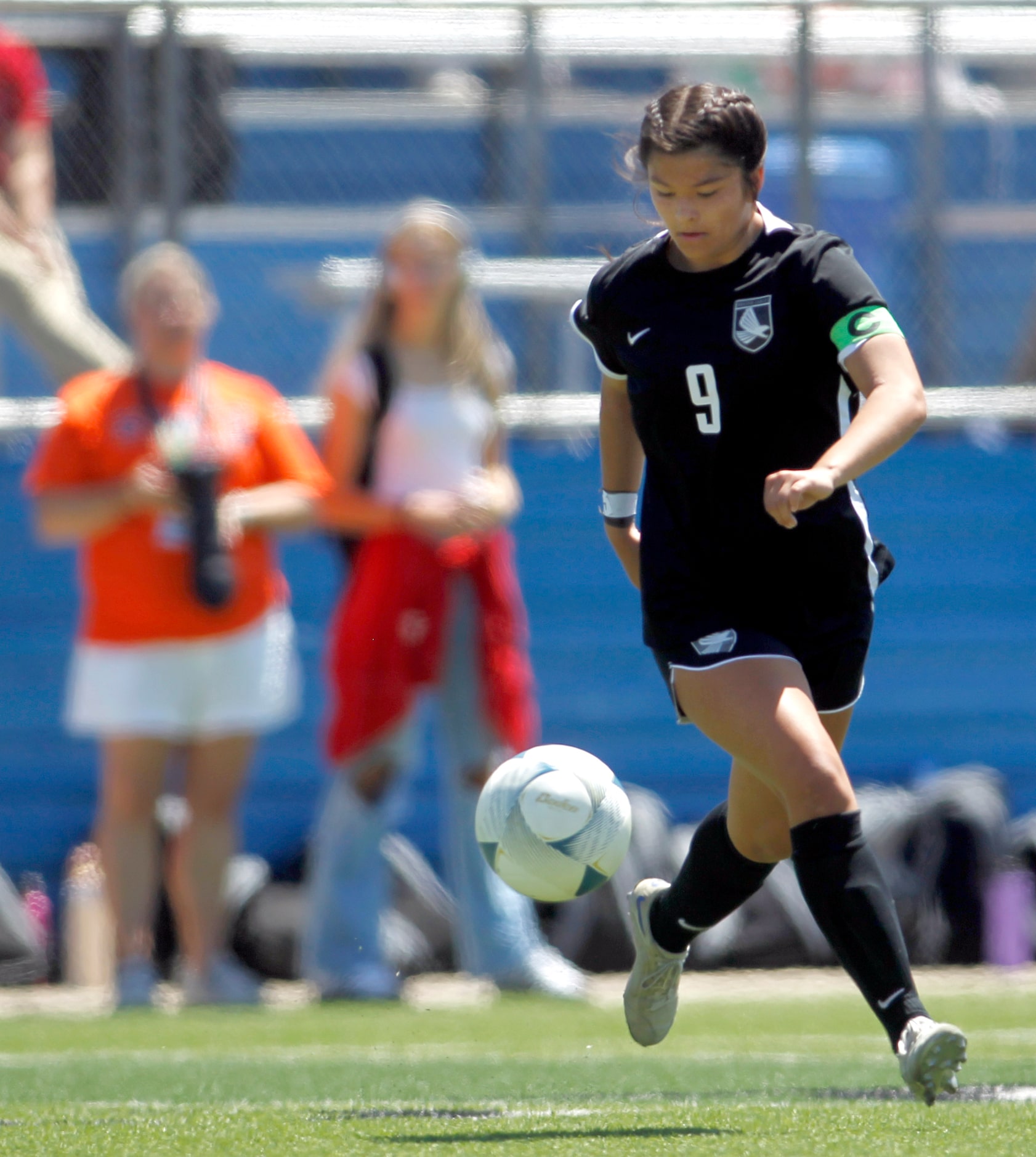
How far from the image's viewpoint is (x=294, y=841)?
30.3 feet

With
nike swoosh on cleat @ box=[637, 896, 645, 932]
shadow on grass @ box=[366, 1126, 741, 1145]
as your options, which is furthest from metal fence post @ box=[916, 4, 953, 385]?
shadow on grass @ box=[366, 1126, 741, 1145]

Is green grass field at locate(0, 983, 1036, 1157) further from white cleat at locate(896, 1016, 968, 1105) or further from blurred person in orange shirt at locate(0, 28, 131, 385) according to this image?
blurred person in orange shirt at locate(0, 28, 131, 385)

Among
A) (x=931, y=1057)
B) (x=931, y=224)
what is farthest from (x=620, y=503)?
(x=931, y=224)

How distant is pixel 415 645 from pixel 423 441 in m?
0.78

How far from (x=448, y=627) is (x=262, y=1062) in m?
2.44

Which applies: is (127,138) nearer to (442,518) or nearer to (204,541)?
(204,541)

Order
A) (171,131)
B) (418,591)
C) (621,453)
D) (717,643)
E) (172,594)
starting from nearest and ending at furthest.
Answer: (717,643) < (621,453) < (172,594) < (418,591) < (171,131)

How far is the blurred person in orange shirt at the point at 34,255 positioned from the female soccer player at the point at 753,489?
4.68 metres

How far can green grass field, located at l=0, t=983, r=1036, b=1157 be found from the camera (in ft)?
13.0

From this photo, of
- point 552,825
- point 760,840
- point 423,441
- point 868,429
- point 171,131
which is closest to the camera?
point 868,429

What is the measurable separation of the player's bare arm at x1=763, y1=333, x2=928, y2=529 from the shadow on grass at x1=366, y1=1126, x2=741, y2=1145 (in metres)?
1.18

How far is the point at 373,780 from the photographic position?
778cm

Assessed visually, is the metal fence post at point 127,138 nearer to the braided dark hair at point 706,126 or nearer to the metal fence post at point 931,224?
the metal fence post at point 931,224

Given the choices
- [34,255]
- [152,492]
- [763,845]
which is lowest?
[763,845]
